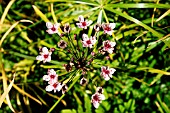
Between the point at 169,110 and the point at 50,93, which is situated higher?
the point at 50,93

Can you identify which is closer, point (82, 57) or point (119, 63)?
point (82, 57)

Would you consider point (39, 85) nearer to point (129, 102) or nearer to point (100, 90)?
point (129, 102)

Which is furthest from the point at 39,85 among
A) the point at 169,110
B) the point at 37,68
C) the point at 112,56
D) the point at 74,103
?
the point at 169,110

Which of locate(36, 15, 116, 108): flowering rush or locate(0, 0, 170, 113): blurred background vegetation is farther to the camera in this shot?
locate(0, 0, 170, 113): blurred background vegetation

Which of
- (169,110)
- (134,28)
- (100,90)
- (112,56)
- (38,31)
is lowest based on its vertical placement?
(169,110)

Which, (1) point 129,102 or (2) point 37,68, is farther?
(2) point 37,68

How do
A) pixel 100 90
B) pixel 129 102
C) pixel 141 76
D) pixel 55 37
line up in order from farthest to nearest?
pixel 55 37 < pixel 141 76 < pixel 129 102 < pixel 100 90

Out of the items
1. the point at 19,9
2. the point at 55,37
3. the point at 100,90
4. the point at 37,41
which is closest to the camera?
the point at 100,90

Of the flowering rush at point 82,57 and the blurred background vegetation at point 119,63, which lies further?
the blurred background vegetation at point 119,63
